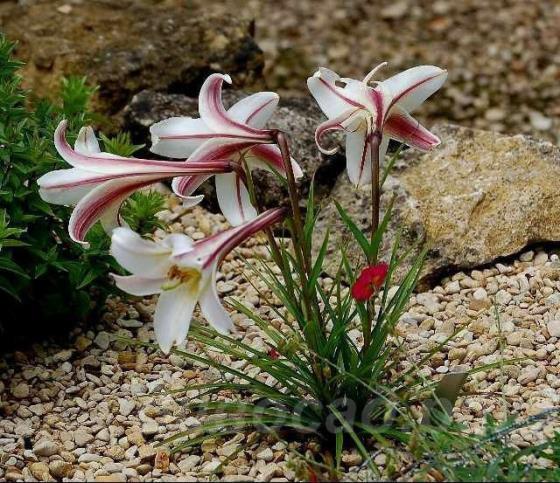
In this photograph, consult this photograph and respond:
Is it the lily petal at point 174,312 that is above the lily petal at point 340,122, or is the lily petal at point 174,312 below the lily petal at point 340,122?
below

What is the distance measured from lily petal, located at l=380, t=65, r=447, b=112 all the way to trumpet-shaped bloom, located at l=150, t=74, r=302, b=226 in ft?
0.97

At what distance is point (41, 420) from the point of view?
339 centimetres

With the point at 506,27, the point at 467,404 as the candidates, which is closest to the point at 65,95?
the point at 467,404

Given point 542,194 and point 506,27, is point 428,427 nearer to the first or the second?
point 542,194

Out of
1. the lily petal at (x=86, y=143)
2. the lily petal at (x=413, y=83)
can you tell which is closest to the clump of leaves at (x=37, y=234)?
the lily petal at (x=86, y=143)

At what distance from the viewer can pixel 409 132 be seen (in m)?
2.91

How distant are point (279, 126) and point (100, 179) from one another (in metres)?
1.76

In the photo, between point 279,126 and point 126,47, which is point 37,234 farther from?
point 126,47

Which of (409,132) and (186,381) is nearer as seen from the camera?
(409,132)

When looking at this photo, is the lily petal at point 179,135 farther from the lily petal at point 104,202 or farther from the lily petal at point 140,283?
the lily petal at point 140,283

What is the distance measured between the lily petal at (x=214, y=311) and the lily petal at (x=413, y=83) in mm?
686

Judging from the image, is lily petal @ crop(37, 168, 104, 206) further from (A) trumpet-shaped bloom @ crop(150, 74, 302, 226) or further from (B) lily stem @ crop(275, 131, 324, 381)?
(B) lily stem @ crop(275, 131, 324, 381)

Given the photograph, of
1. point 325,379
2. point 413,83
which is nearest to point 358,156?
point 413,83

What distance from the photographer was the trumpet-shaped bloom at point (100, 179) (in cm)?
269
